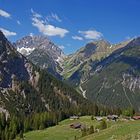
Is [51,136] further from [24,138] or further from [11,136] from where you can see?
[11,136]

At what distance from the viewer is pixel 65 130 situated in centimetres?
18612

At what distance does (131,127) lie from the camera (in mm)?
82062

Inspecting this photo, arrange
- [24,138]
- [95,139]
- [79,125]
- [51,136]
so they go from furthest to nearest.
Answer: [79,125], [24,138], [51,136], [95,139]

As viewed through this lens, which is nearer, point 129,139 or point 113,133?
point 129,139

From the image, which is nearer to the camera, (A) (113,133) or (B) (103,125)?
(A) (113,133)

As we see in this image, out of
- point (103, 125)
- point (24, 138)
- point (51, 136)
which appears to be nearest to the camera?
point (103, 125)

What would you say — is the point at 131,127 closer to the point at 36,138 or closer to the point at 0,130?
the point at 36,138

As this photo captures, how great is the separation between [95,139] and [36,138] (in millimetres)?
94857

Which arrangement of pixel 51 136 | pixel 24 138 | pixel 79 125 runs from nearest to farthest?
pixel 51 136 < pixel 24 138 < pixel 79 125

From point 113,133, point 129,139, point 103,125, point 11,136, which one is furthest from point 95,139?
point 11,136

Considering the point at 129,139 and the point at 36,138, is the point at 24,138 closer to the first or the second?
the point at 36,138

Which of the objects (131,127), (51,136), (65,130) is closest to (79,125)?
(65,130)

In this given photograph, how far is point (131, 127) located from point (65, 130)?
350 ft

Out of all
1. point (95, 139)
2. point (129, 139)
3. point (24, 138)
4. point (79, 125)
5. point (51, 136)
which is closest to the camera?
point (129, 139)
